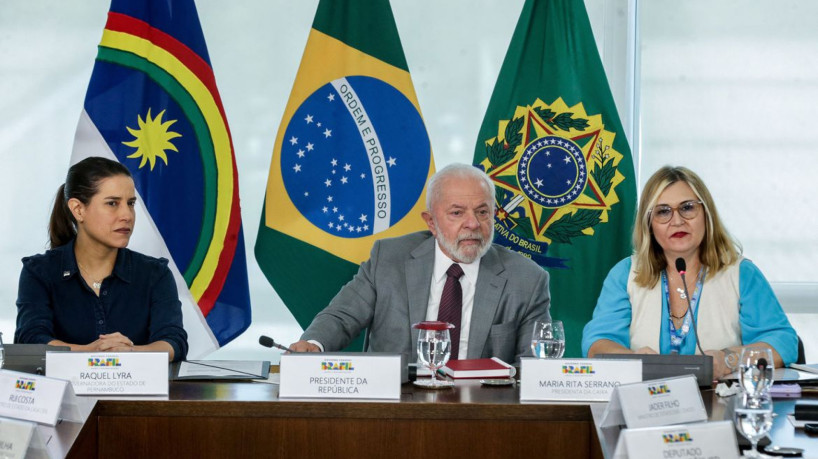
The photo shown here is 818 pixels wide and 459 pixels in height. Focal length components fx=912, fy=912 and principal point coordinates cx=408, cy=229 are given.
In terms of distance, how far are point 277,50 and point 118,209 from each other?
4.75 ft

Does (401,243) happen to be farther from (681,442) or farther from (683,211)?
(681,442)

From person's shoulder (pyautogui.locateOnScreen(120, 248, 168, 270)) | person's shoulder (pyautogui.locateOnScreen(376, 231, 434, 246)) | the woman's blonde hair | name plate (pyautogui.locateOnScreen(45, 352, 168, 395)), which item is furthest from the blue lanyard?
person's shoulder (pyautogui.locateOnScreen(120, 248, 168, 270))

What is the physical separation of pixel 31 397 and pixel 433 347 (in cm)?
95

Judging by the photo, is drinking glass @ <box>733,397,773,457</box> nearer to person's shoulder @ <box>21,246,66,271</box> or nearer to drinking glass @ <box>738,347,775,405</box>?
drinking glass @ <box>738,347,775,405</box>

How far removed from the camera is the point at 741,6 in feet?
14.1

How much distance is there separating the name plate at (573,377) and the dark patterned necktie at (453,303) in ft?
3.05

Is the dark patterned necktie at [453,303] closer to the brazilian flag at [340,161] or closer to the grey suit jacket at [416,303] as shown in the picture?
the grey suit jacket at [416,303]

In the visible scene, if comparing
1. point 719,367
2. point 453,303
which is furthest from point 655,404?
point 453,303

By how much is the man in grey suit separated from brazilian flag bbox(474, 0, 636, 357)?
2.38ft

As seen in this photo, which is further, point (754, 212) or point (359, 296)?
point (754, 212)

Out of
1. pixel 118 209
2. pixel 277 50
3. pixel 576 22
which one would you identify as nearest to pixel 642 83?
pixel 576 22

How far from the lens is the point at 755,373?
5.84 ft

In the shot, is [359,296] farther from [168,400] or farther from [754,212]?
[754,212]

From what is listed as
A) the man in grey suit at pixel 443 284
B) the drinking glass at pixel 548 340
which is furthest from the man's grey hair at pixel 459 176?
the drinking glass at pixel 548 340
